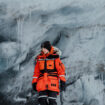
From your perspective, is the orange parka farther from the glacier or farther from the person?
the glacier

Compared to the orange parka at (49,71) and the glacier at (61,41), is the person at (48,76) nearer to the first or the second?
the orange parka at (49,71)

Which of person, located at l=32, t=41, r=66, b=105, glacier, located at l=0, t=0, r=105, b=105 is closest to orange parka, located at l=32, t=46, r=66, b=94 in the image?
person, located at l=32, t=41, r=66, b=105

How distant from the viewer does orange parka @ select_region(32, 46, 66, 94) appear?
9.47ft

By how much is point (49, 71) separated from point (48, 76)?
9 centimetres

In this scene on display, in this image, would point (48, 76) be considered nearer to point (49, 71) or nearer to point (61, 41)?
point (49, 71)

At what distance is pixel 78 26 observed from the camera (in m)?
3.65

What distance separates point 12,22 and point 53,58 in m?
1.31

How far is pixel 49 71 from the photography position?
2965 mm

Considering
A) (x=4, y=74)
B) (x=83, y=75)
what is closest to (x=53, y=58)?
(x=83, y=75)

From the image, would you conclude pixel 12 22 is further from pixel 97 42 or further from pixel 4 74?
pixel 97 42

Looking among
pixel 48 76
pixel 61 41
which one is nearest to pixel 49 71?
pixel 48 76

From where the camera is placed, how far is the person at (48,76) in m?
2.87

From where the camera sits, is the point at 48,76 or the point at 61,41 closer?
the point at 48,76

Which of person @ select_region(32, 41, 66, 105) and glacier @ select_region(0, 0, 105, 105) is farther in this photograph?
glacier @ select_region(0, 0, 105, 105)
